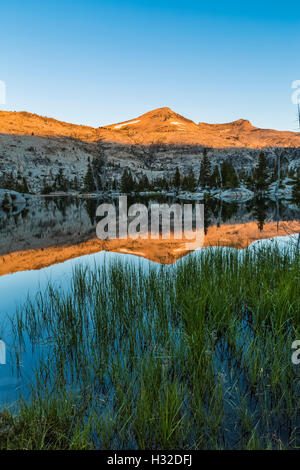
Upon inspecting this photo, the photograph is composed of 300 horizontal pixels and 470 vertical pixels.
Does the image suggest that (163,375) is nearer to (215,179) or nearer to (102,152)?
(215,179)

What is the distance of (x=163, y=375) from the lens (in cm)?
303

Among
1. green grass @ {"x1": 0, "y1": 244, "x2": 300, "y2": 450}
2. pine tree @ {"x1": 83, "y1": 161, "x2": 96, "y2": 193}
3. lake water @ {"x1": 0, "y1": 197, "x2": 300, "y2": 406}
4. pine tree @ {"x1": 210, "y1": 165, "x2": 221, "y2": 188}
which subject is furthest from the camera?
pine tree @ {"x1": 83, "y1": 161, "x2": 96, "y2": 193}

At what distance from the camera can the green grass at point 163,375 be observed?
259 cm

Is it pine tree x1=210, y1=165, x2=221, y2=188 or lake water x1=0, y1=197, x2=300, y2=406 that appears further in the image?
pine tree x1=210, y1=165, x2=221, y2=188

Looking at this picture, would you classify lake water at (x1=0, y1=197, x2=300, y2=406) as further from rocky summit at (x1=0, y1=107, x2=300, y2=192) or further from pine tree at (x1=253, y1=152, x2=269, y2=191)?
rocky summit at (x1=0, y1=107, x2=300, y2=192)

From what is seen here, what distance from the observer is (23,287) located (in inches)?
326

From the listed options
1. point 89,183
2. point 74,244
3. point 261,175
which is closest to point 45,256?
point 74,244

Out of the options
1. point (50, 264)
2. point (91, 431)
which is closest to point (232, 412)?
point (91, 431)

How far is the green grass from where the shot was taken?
8.50 feet

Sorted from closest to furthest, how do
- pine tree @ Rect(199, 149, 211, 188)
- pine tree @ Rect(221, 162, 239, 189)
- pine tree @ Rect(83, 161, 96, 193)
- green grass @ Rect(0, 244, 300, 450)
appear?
green grass @ Rect(0, 244, 300, 450), pine tree @ Rect(221, 162, 239, 189), pine tree @ Rect(199, 149, 211, 188), pine tree @ Rect(83, 161, 96, 193)

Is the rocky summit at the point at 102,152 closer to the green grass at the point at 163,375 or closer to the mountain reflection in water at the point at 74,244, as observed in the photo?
the mountain reflection in water at the point at 74,244

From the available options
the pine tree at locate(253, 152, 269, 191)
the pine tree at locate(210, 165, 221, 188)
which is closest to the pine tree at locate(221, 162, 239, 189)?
the pine tree at locate(210, 165, 221, 188)

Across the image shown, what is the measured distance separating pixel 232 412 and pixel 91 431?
59.3 inches

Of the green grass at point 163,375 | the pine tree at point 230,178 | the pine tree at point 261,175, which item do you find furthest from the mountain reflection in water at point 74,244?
the pine tree at point 261,175
